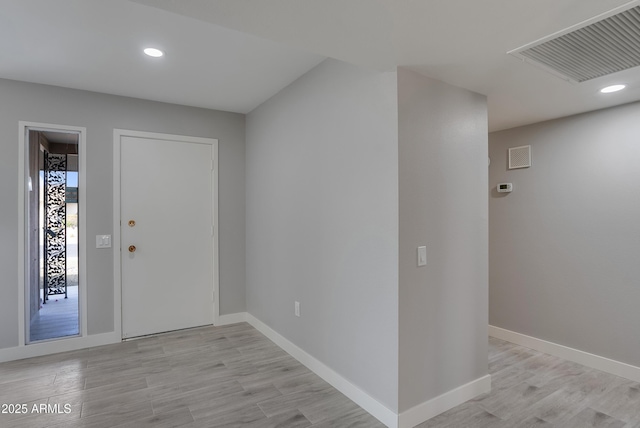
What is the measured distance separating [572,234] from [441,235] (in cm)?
173

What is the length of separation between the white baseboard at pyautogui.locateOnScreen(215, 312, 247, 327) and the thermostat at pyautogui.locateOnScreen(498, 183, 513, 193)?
3.37 m

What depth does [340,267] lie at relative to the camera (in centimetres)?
258

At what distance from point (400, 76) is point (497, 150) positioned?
225cm

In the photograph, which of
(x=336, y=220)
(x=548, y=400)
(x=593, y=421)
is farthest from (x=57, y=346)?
(x=593, y=421)

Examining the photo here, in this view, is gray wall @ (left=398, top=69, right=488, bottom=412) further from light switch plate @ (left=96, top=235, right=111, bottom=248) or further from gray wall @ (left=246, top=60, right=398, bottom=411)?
light switch plate @ (left=96, top=235, right=111, bottom=248)

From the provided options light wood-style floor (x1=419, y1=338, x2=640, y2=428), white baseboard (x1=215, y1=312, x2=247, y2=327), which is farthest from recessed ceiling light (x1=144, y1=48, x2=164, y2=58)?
light wood-style floor (x1=419, y1=338, x2=640, y2=428)

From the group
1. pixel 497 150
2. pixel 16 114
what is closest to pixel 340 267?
pixel 497 150

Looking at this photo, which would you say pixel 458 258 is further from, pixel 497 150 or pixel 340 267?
pixel 497 150

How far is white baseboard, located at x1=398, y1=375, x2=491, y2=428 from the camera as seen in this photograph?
6.93ft

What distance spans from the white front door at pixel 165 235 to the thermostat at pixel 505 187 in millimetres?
3333

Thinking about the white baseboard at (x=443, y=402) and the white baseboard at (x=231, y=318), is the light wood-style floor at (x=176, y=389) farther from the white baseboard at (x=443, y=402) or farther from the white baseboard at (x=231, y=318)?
the white baseboard at (x=231, y=318)

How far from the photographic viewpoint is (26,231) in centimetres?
318

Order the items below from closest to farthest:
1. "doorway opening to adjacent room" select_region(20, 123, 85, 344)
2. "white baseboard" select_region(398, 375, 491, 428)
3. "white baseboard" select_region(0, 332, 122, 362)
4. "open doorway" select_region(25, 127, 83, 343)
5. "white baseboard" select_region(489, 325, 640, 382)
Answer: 1. "white baseboard" select_region(398, 375, 491, 428)
2. "white baseboard" select_region(489, 325, 640, 382)
3. "white baseboard" select_region(0, 332, 122, 362)
4. "doorway opening to adjacent room" select_region(20, 123, 85, 344)
5. "open doorway" select_region(25, 127, 83, 343)

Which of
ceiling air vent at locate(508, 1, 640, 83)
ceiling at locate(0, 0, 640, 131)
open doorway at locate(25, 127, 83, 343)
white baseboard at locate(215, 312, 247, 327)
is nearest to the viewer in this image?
ceiling at locate(0, 0, 640, 131)
